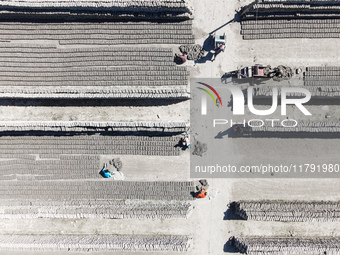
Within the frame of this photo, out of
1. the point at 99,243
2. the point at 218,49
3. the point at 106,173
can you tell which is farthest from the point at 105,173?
the point at 218,49

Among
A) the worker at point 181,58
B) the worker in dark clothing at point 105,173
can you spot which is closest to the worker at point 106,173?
the worker in dark clothing at point 105,173

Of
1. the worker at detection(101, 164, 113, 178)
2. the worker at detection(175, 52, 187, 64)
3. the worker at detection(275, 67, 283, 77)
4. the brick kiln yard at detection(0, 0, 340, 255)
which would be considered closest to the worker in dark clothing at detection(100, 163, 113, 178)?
the worker at detection(101, 164, 113, 178)

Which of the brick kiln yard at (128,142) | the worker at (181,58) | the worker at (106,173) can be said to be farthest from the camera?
the worker at (106,173)

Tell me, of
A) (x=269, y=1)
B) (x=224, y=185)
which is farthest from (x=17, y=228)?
(x=269, y=1)

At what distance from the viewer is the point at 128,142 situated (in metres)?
19.6

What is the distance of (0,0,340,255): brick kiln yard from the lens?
19.0m

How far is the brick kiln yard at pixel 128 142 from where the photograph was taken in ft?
62.4

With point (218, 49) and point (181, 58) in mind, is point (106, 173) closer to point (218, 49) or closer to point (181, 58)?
point (181, 58)

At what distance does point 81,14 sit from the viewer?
18.7 meters

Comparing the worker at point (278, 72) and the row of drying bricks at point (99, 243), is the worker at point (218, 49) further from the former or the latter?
the row of drying bricks at point (99, 243)

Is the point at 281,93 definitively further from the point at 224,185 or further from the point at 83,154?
the point at 83,154

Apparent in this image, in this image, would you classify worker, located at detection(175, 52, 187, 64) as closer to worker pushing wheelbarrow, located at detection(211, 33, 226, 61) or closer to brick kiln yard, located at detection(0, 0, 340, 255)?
brick kiln yard, located at detection(0, 0, 340, 255)

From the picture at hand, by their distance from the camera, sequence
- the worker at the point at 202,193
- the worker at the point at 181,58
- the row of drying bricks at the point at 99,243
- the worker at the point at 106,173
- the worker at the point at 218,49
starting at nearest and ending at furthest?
the row of drying bricks at the point at 99,243
the worker at the point at 218,49
the worker at the point at 181,58
the worker at the point at 202,193
the worker at the point at 106,173

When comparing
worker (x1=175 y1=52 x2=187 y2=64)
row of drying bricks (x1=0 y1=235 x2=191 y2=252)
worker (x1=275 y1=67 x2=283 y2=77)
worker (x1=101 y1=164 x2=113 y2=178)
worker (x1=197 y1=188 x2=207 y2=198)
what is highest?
worker (x1=175 y1=52 x2=187 y2=64)
